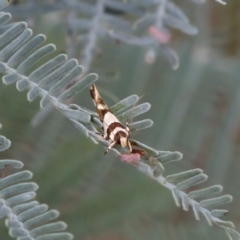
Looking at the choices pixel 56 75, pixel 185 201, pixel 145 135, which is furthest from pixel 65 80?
pixel 145 135

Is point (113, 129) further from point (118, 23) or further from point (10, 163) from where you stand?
point (118, 23)

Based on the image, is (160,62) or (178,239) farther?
(160,62)

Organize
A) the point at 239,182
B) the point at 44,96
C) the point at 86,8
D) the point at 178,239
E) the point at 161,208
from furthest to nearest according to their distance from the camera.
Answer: the point at 239,182
the point at 161,208
the point at 178,239
the point at 86,8
the point at 44,96

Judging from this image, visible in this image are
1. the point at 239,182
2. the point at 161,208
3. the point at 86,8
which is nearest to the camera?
the point at 86,8

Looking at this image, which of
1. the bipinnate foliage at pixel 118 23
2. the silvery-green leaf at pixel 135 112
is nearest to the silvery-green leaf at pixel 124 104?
the silvery-green leaf at pixel 135 112

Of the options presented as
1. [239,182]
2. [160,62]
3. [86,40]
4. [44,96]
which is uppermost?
[160,62]

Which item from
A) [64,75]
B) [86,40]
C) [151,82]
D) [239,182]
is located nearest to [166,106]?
[151,82]

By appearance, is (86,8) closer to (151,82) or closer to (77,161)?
(77,161)

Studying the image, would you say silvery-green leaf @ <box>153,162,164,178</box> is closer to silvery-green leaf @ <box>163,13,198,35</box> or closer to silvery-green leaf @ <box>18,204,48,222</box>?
silvery-green leaf @ <box>18,204,48,222</box>
